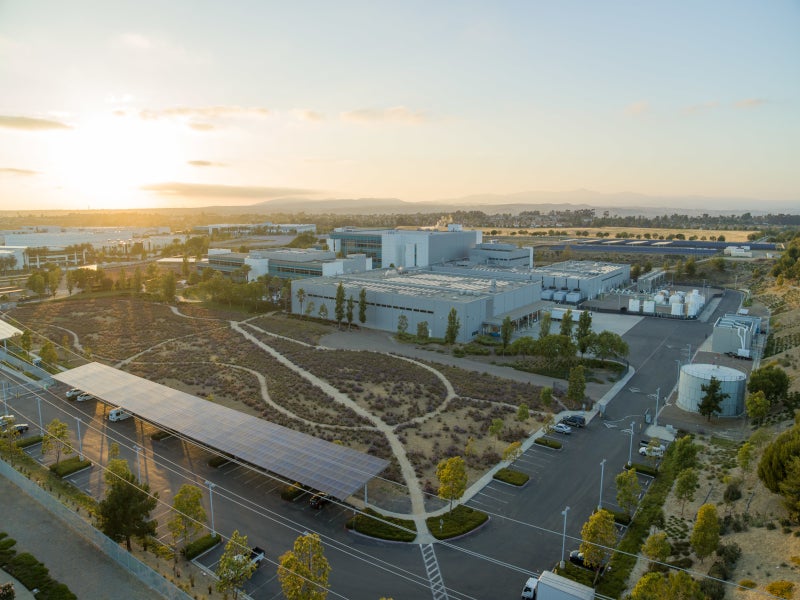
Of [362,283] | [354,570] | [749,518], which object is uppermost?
[362,283]

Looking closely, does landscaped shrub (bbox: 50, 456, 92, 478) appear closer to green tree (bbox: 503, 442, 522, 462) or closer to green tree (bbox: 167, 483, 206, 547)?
green tree (bbox: 167, 483, 206, 547)

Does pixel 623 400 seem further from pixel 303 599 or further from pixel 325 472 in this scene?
pixel 303 599

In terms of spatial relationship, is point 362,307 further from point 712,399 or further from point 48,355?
point 712,399

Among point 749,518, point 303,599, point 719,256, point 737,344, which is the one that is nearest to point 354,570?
point 303,599

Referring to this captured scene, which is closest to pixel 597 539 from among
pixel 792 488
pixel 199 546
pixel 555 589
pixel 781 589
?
pixel 555 589

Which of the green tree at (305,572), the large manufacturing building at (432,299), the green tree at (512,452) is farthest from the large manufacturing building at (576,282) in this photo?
the green tree at (305,572)

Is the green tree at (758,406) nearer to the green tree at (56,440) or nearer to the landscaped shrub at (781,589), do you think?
the landscaped shrub at (781,589)
